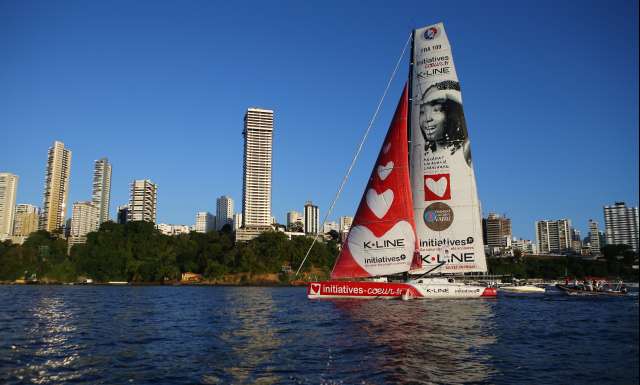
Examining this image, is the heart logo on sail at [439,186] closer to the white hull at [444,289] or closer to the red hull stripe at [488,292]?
the white hull at [444,289]

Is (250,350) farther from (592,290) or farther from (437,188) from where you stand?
(592,290)

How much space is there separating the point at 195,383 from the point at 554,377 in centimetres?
914

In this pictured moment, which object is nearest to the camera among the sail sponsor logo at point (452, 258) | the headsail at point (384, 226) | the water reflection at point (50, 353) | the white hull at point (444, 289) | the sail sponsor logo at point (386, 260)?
the water reflection at point (50, 353)

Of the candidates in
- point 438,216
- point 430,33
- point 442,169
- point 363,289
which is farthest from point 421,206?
point 430,33

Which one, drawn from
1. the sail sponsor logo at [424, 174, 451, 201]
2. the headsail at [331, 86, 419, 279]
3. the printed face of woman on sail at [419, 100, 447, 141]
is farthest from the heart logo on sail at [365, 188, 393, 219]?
the printed face of woman on sail at [419, 100, 447, 141]

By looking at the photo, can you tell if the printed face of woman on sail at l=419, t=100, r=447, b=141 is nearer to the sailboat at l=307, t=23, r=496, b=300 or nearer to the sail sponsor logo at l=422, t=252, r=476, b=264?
the sailboat at l=307, t=23, r=496, b=300

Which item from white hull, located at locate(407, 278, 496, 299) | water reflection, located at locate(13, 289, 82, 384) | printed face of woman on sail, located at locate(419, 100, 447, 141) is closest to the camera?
water reflection, located at locate(13, 289, 82, 384)

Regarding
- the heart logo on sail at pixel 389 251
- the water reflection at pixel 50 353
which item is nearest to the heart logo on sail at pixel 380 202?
the heart logo on sail at pixel 389 251

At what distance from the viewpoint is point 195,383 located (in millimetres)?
12281

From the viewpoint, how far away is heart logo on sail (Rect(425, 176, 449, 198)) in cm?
4016

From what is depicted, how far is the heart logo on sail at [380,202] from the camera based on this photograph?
123 ft

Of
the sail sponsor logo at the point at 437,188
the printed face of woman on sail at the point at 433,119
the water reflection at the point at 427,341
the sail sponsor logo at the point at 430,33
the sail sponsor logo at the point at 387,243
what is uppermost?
the sail sponsor logo at the point at 430,33

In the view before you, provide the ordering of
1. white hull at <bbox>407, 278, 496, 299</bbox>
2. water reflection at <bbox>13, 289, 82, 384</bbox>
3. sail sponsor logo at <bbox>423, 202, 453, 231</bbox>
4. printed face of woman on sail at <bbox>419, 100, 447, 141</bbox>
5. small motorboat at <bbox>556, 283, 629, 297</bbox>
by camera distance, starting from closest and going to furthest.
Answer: water reflection at <bbox>13, 289, 82, 384</bbox>, white hull at <bbox>407, 278, 496, 299</bbox>, sail sponsor logo at <bbox>423, 202, 453, 231</bbox>, printed face of woman on sail at <bbox>419, 100, 447, 141</bbox>, small motorboat at <bbox>556, 283, 629, 297</bbox>

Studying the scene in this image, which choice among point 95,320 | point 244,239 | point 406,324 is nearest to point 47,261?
point 244,239
